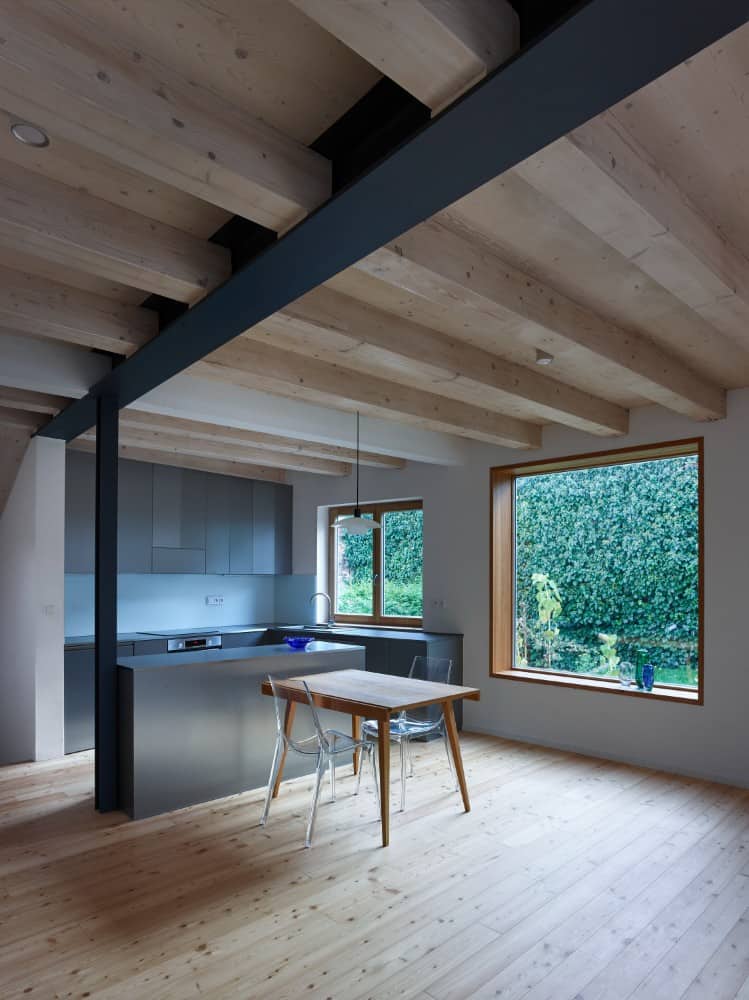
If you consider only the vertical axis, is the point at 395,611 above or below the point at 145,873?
above

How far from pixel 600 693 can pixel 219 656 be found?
2858mm

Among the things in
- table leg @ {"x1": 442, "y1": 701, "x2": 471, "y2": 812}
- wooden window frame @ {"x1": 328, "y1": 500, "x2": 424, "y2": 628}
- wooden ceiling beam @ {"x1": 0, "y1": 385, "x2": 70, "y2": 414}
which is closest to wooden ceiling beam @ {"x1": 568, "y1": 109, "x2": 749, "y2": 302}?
table leg @ {"x1": 442, "y1": 701, "x2": 471, "y2": 812}

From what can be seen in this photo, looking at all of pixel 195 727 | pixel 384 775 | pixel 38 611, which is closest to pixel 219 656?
pixel 195 727

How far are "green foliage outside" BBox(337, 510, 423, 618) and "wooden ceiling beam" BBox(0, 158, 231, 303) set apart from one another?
14.7 feet

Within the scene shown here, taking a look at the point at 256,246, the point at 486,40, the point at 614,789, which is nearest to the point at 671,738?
the point at 614,789

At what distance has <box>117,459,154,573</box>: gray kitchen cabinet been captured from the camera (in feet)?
20.7

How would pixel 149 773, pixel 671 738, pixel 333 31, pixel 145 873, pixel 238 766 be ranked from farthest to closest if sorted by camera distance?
pixel 671 738 → pixel 238 766 → pixel 149 773 → pixel 145 873 → pixel 333 31

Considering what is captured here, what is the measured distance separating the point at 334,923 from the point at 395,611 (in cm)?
432

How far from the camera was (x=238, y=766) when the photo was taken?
4504mm

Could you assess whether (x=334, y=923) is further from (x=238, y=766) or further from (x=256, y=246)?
(x=256, y=246)

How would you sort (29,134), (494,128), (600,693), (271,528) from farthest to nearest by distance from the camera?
(271,528) < (600,693) < (29,134) < (494,128)

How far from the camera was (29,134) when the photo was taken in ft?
6.67

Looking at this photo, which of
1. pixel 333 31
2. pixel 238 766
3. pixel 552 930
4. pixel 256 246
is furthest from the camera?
pixel 238 766

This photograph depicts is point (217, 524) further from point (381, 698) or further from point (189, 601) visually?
point (381, 698)
